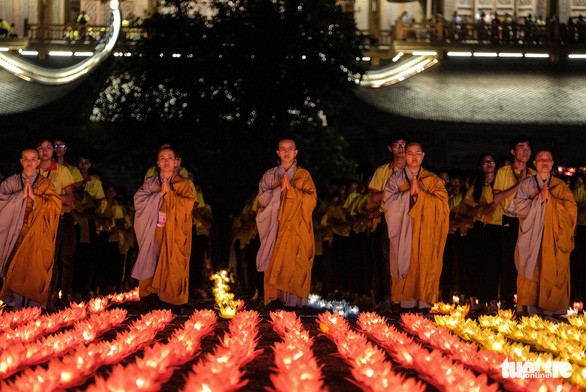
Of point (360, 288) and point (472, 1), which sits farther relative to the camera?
point (472, 1)

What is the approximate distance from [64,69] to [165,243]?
16.0m

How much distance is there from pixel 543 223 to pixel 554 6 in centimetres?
2034

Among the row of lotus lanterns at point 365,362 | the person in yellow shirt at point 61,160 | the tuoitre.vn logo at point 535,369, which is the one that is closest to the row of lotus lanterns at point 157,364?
the row of lotus lanterns at point 365,362

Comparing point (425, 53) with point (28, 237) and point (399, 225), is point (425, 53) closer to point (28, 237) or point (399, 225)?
point (399, 225)

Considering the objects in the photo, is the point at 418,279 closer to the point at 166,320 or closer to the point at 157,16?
the point at 166,320

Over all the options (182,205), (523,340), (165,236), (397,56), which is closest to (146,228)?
(165,236)

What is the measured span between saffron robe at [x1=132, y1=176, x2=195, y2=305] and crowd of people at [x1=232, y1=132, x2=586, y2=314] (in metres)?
0.75

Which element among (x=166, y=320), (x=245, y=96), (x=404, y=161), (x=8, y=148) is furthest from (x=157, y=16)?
(x=166, y=320)

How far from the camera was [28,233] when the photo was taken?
Result: 12656 mm

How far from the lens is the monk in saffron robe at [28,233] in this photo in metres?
12.6

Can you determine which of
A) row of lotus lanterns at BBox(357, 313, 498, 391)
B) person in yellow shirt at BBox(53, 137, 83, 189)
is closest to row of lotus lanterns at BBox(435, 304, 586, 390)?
row of lotus lanterns at BBox(357, 313, 498, 391)

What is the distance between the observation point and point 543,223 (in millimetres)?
12570

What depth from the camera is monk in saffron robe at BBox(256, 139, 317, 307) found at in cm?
1288

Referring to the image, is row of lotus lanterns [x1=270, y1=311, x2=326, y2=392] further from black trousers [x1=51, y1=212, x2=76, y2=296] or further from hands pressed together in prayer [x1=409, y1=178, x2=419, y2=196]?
black trousers [x1=51, y1=212, x2=76, y2=296]
